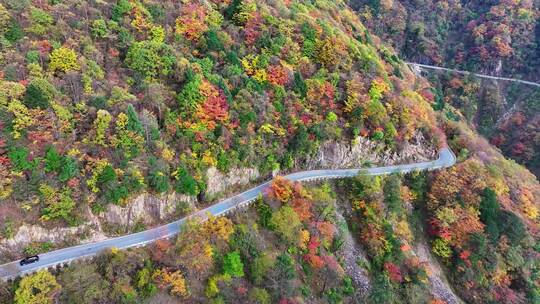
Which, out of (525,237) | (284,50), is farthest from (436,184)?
(284,50)

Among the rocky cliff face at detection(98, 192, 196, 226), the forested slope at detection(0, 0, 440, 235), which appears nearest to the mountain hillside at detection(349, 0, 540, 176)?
the forested slope at detection(0, 0, 440, 235)

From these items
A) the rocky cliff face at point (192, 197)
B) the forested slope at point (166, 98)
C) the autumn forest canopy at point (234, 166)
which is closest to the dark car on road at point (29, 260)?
the autumn forest canopy at point (234, 166)

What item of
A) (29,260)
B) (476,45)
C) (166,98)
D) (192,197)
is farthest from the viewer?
(476,45)

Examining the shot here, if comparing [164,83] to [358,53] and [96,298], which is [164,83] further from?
[358,53]

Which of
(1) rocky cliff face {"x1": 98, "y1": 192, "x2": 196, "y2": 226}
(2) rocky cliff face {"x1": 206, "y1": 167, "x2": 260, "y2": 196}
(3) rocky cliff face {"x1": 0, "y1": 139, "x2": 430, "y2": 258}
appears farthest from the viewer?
(2) rocky cliff face {"x1": 206, "y1": 167, "x2": 260, "y2": 196}

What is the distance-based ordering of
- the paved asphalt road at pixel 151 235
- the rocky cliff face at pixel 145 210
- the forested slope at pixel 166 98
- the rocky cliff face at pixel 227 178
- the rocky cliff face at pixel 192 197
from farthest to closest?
the rocky cliff face at pixel 227 178, the rocky cliff face at pixel 145 210, the forested slope at pixel 166 98, the rocky cliff face at pixel 192 197, the paved asphalt road at pixel 151 235

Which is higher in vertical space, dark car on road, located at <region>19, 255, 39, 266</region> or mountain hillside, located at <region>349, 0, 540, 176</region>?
mountain hillside, located at <region>349, 0, 540, 176</region>

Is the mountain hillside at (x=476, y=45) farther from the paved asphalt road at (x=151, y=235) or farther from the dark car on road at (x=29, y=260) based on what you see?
the dark car on road at (x=29, y=260)

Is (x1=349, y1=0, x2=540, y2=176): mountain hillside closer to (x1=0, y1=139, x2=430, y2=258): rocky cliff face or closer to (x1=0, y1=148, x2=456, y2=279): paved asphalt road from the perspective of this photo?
(x1=0, y1=139, x2=430, y2=258): rocky cliff face

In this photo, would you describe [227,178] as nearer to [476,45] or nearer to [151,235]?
[151,235]

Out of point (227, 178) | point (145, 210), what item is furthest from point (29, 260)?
point (227, 178)

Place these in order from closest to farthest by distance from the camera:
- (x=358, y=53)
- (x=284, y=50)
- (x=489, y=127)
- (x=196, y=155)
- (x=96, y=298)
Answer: (x=96, y=298)
(x=196, y=155)
(x=284, y=50)
(x=358, y=53)
(x=489, y=127)
